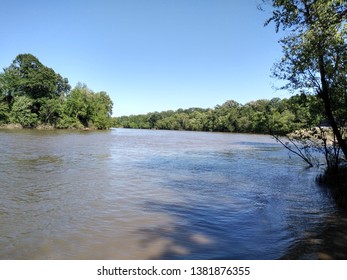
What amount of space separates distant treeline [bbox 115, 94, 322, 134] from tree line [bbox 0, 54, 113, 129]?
160 feet

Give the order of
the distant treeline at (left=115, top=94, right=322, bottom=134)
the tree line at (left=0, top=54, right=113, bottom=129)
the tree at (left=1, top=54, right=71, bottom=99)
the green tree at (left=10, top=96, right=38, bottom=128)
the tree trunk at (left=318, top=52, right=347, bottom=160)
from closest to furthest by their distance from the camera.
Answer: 1. the tree trunk at (left=318, top=52, right=347, bottom=160)
2. the distant treeline at (left=115, top=94, right=322, bottom=134)
3. the green tree at (left=10, top=96, right=38, bottom=128)
4. the tree line at (left=0, top=54, right=113, bottom=129)
5. the tree at (left=1, top=54, right=71, bottom=99)

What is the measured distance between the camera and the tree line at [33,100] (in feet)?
209

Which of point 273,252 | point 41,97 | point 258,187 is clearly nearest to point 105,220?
point 273,252

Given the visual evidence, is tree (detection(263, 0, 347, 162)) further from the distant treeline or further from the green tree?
the green tree

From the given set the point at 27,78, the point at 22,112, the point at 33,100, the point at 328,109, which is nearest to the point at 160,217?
the point at 328,109

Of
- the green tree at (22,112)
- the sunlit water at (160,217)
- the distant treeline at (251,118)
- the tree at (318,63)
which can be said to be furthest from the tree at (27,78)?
the tree at (318,63)

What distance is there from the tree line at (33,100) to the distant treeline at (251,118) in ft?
160

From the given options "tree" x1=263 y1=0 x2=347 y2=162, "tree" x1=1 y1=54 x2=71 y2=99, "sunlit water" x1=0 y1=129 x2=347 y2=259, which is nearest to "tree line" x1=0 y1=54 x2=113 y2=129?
"tree" x1=1 y1=54 x2=71 y2=99

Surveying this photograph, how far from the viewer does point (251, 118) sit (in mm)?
99000

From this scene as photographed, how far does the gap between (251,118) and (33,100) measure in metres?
70.5

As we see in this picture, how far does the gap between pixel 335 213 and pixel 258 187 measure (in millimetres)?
3879

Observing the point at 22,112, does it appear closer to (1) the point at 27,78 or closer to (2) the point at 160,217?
(1) the point at 27,78

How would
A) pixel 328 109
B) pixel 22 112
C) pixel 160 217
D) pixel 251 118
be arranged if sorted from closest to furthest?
1. pixel 160 217
2. pixel 328 109
3. pixel 22 112
4. pixel 251 118

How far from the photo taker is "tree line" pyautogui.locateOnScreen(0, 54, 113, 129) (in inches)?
2512
